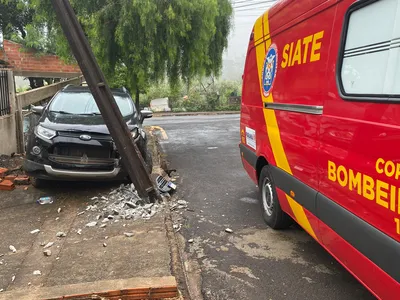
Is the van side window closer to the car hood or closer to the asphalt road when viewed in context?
the asphalt road

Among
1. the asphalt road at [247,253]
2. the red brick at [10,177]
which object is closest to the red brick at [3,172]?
the red brick at [10,177]

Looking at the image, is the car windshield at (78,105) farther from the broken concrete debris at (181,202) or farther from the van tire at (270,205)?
the van tire at (270,205)

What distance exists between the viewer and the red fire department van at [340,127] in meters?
2.23

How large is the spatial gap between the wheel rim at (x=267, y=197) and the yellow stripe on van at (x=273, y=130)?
59 cm

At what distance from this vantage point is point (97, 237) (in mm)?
4281

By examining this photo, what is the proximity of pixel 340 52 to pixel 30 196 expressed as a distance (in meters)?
4.93

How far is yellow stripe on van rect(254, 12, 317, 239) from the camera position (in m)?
3.57

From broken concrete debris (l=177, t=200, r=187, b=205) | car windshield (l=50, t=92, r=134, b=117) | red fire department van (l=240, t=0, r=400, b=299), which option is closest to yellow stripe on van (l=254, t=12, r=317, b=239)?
red fire department van (l=240, t=0, r=400, b=299)

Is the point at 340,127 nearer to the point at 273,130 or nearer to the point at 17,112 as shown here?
the point at 273,130

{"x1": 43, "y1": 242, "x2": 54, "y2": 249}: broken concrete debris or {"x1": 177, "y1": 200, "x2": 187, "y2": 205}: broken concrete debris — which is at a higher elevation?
{"x1": 177, "y1": 200, "x2": 187, "y2": 205}: broken concrete debris

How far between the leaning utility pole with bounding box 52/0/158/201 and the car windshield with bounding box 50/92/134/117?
1754 mm

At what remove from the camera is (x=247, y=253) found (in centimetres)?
400

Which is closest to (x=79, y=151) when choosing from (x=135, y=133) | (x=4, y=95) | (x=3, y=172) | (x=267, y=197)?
(x=135, y=133)

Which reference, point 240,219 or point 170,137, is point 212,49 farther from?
point 240,219
